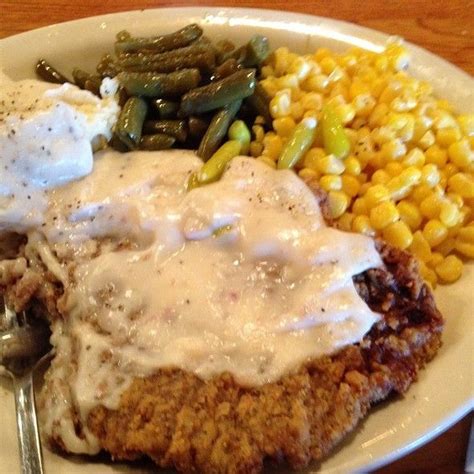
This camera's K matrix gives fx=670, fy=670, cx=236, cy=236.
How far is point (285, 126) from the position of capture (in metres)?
2.93

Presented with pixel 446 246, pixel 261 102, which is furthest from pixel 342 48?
pixel 446 246

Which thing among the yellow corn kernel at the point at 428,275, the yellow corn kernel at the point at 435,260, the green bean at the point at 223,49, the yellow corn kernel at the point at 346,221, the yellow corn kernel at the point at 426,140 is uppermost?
the green bean at the point at 223,49

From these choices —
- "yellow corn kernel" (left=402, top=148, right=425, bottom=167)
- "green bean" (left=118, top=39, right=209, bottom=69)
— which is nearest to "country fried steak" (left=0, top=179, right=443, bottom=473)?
"yellow corn kernel" (left=402, top=148, right=425, bottom=167)

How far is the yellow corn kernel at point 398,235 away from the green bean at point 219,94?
36.8 inches

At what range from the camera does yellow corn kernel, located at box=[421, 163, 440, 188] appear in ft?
8.84

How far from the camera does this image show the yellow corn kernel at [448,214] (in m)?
2.64

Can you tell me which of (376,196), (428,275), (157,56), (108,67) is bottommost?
(428,275)

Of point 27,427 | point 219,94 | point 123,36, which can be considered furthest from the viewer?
point 123,36

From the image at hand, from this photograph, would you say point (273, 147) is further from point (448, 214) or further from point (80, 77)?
point (80, 77)

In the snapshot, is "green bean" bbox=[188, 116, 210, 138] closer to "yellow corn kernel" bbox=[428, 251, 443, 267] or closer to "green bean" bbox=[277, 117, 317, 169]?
"green bean" bbox=[277, 117, 317, 169]

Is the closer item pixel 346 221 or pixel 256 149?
pixel 346 221

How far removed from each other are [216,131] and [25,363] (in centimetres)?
128

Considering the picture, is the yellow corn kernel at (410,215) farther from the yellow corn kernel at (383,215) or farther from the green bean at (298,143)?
the green bean at (298,143)

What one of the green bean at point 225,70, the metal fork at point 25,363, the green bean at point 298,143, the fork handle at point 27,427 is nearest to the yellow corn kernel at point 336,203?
the green bean at point 298,143
